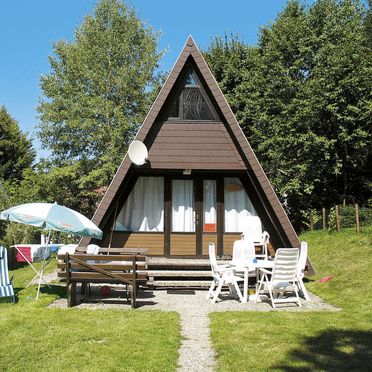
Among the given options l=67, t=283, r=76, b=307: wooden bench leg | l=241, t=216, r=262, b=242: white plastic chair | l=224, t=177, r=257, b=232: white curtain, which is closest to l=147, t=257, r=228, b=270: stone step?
l=241, t=216, r=262, b=242: white plastic chair

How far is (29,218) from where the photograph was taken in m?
7.91

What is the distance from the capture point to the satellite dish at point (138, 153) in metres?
10.0

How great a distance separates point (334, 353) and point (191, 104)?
7.61 metres

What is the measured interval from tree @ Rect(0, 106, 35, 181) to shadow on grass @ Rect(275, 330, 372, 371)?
89.9ft

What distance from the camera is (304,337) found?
5695 mm

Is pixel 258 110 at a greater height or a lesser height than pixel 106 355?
greater

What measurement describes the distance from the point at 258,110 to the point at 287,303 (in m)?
16.3

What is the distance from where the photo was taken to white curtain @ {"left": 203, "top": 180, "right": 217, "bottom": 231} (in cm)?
1136

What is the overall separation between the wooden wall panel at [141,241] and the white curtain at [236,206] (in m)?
1.87

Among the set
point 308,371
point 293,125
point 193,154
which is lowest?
point 308,371

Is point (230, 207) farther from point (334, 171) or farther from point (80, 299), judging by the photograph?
point (334, 171)

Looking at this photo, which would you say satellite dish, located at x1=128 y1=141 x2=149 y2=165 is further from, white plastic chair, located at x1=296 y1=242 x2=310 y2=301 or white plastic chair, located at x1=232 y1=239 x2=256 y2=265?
white plastic chair, located at x1=296 y1=242 x2=310 y2=301

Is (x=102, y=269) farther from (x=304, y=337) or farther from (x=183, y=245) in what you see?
(x=183, y=245)

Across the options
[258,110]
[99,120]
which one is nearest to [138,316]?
[258,110]
